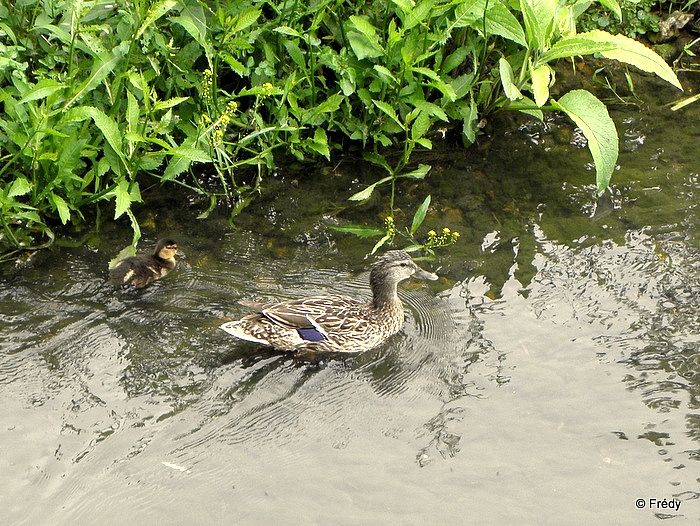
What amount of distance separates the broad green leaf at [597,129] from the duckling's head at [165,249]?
302 cm

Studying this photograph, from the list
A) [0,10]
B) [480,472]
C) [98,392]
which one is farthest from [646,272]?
[0,10]

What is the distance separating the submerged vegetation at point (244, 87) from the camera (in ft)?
19.6

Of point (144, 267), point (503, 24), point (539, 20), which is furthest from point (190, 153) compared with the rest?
point (539, 20)

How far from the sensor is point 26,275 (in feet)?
20.2

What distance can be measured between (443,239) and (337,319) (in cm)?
118

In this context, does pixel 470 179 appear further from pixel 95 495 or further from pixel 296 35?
pixel 95 495

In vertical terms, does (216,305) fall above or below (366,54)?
below

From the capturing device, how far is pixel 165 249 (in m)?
6.21

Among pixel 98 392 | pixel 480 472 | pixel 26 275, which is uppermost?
pixel 26 275

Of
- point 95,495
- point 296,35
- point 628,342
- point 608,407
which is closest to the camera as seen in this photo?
point 95,495

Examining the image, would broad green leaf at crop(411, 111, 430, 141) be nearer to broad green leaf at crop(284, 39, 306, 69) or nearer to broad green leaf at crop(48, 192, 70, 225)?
broad green leaf at crop(284, 39, 306, 69)

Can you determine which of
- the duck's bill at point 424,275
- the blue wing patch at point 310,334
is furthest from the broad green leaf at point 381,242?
the blue wing patch at point 310,334

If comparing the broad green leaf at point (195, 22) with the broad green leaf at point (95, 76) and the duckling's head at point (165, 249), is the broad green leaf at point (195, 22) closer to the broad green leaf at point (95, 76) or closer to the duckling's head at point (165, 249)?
the broad green leaf at point (95, 76)

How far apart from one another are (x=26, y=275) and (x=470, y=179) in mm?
3590
